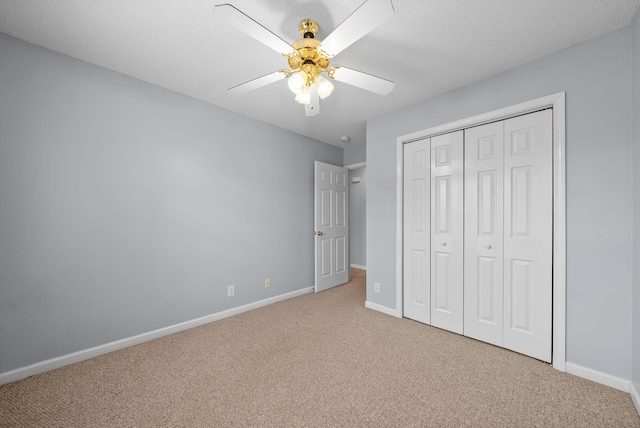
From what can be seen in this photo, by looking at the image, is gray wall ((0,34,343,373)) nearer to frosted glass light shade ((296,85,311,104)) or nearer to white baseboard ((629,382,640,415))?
frosted glass light shade ((296,85,311,104))

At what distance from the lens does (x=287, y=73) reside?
5.50 feet

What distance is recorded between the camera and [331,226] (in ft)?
13.6

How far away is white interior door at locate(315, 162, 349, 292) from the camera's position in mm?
3939

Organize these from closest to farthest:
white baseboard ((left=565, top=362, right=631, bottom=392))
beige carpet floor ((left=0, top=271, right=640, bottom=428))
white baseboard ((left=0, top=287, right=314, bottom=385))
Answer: beige carpet floor ((left=0, top=271, right=640, bottom=428)) < white baseboard ((left=565, top=362, right=631, bottom=392)) < white baseboard ((left=0, top=287, right=314, bottom=385))

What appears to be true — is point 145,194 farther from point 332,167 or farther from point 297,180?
point 332,167

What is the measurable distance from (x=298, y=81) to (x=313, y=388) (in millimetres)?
1988

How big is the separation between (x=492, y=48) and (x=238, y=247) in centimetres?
306

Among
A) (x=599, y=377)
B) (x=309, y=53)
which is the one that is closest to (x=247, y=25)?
(x=309, y=53)

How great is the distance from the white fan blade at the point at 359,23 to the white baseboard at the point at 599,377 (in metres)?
2.63

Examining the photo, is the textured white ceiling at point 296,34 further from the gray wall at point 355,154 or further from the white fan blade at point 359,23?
the gray wall at point 355,154

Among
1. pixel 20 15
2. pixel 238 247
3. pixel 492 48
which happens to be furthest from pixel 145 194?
pixel 492 48

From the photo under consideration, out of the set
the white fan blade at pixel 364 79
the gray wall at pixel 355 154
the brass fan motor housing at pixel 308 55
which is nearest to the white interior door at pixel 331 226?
the gray wall at pixel 355 154

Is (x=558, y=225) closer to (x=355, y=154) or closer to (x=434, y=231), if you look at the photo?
(x=434, y=231)

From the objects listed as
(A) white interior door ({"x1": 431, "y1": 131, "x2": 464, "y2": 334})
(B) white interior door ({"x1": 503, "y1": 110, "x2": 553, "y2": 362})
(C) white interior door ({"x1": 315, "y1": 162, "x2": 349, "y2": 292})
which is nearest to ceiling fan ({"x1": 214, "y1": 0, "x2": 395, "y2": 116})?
(A) white interior door ({"x1": 431, "y1": 131, "x2": 464, "y2": 334})
